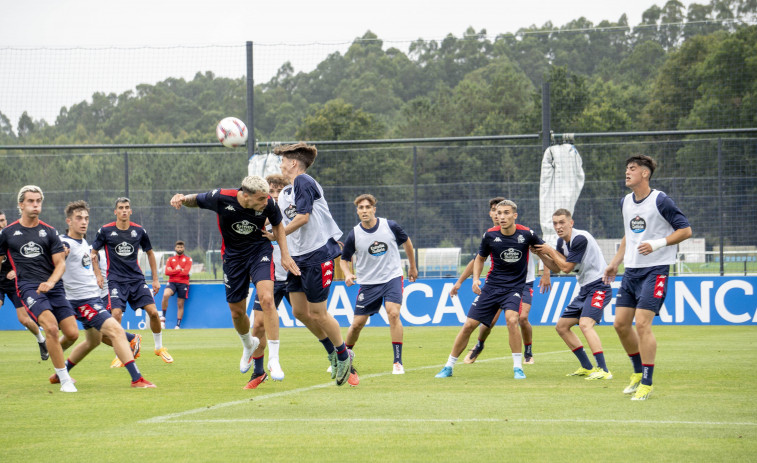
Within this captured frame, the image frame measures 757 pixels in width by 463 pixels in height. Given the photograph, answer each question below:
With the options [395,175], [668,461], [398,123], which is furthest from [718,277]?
[398,123]

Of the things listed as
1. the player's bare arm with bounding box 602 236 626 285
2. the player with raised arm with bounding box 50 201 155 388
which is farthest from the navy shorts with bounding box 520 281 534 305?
the player with raised arm with bounding box 50 201 155 388

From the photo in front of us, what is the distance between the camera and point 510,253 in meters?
10.9

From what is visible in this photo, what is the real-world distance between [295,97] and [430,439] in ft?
171

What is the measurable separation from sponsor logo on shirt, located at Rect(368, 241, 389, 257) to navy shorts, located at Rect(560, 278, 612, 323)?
2.49 meters

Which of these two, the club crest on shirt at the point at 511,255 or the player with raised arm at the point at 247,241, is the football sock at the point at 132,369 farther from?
the club crest on shirt at the point at 511,255

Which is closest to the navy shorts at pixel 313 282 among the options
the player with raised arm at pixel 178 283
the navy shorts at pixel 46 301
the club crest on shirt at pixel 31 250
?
the navy shorts at pixel 46 301

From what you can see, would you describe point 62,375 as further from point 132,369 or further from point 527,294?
point 527,294

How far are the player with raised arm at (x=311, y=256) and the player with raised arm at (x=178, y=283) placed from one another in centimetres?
1173

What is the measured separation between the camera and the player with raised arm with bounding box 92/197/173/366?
1373cm

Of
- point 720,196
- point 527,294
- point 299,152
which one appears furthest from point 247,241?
point 720,196

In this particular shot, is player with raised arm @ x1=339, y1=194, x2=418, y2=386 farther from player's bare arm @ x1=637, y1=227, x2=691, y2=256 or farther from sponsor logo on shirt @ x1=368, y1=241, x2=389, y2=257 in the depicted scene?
player's bare arm @ x1=637, y1=227, x2=691, y2=256

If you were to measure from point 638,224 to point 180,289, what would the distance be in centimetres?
1454

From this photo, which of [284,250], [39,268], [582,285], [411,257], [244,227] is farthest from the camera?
[411,257]

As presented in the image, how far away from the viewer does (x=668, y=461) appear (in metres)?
5.61
